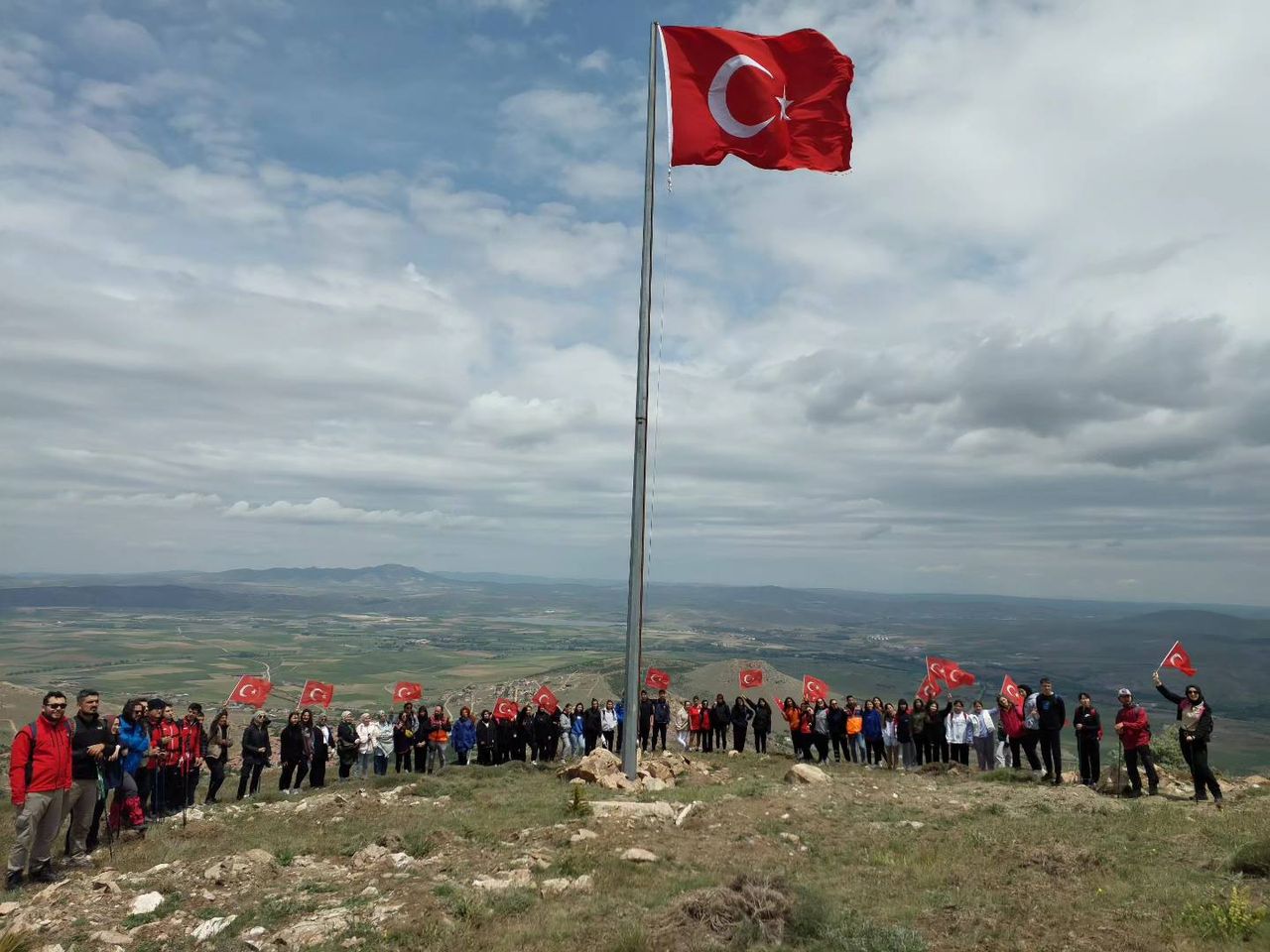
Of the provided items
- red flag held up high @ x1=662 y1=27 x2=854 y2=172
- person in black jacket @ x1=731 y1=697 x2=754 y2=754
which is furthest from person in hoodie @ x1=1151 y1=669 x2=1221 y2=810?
person in black jacket @ x1=731 y1=697 x2=754 y2=754

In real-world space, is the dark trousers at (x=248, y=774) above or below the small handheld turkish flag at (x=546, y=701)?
below

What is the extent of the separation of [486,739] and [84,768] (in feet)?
44.0

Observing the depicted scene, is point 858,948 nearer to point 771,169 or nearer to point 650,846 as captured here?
point 650,846

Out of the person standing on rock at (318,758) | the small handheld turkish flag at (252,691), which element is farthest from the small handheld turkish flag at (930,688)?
the small handheld turkish flag at (252,691)

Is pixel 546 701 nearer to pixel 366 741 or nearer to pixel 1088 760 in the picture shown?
pixel 366 741

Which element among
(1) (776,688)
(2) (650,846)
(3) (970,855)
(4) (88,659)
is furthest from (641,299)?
(4) (88,659)

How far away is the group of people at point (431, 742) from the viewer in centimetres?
1071

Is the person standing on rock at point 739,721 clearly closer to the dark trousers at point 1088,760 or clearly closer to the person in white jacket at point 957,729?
the person in white jacket at point 957,729

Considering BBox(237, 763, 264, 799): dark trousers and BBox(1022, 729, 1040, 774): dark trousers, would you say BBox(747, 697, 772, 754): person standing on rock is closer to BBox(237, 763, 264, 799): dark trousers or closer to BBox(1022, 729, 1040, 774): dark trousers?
BBox(1022, 729, 1040, 774): dark trousers

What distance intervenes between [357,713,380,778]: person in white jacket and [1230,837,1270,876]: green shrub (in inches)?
784

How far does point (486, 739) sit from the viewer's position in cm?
2370

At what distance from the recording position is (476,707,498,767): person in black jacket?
23.7 metres

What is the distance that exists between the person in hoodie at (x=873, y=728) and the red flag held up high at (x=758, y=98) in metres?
15.6

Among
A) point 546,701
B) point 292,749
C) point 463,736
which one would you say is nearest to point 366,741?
point 292,749
